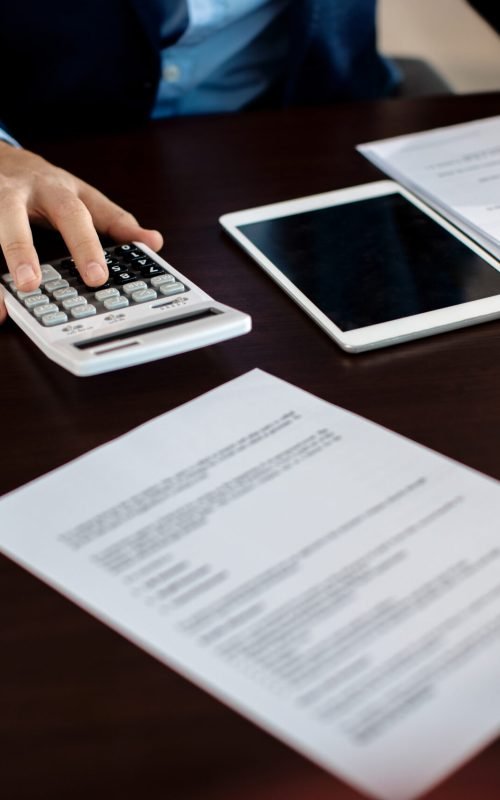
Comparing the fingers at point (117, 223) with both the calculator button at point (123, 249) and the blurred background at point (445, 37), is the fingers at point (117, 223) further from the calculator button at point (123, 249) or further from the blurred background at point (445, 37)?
the blurred background at point (445, 37)

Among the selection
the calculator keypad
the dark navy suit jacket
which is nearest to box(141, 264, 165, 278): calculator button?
the calculator keypad

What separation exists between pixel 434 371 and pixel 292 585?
180mm

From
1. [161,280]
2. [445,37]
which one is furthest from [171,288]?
[445,37]

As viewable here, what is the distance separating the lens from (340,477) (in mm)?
429

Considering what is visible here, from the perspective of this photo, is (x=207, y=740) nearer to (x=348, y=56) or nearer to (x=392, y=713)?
(x=392, y=713)

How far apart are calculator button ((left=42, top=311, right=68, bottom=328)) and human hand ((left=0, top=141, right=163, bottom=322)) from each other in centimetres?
3

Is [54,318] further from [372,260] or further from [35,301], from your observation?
[372,260]

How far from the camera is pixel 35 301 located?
0.55m

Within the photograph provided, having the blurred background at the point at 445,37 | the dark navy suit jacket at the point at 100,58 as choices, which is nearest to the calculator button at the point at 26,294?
the dark navy suit jacket at the point at 100,58

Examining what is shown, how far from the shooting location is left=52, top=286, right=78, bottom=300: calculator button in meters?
0.55

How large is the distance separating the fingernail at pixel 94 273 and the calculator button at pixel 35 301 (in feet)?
0.09

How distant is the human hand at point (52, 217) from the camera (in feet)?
1.86

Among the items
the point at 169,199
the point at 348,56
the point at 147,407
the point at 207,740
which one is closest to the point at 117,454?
the point at 147,407

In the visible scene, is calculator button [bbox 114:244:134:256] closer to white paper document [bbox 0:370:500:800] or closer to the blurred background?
white paper document [bbox 0:370:500:800]
